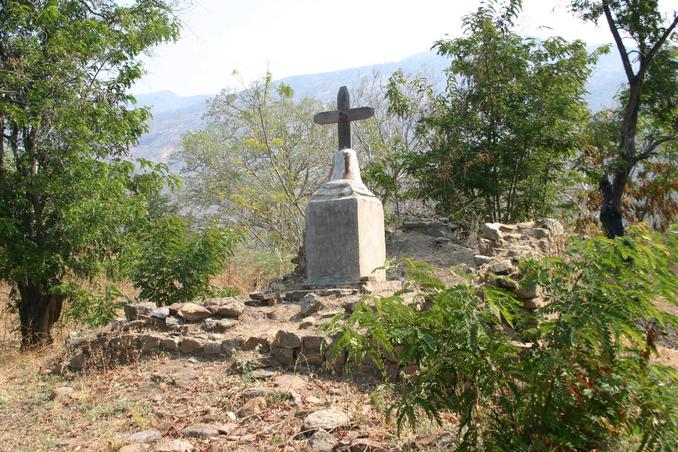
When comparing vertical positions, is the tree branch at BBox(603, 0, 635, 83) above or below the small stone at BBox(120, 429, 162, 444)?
above

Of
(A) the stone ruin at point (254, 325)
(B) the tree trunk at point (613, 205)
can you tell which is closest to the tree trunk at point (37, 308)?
(A) the stone ruin at point (254, 325)

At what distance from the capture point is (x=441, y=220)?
1084cm

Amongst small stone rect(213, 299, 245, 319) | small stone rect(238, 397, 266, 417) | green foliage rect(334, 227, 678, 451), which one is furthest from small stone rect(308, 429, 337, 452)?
small stone rect(213, 299, 245, 319)

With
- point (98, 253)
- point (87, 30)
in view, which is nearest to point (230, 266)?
point (98, 253)

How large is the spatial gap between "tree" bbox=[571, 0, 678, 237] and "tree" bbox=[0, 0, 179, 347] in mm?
8057

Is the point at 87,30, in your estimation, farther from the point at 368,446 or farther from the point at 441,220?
the point at 368,446

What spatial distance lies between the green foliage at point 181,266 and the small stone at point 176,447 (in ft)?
13.1

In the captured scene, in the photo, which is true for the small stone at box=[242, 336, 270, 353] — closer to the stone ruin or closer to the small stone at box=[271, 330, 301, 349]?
the stone ruin

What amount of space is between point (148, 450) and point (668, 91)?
11373mm

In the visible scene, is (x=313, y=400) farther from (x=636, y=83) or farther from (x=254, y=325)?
(x=636, y=83)

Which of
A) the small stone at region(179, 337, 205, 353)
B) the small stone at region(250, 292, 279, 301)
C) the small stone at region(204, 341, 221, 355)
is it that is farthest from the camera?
the small stone at region(250, 292, 279, 301)

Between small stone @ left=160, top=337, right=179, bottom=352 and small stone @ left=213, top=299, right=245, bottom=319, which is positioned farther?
small stone @ left=213, top=299, right=245, bottom=319

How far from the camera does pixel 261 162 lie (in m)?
23.0

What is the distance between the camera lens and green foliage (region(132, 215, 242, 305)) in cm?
782
